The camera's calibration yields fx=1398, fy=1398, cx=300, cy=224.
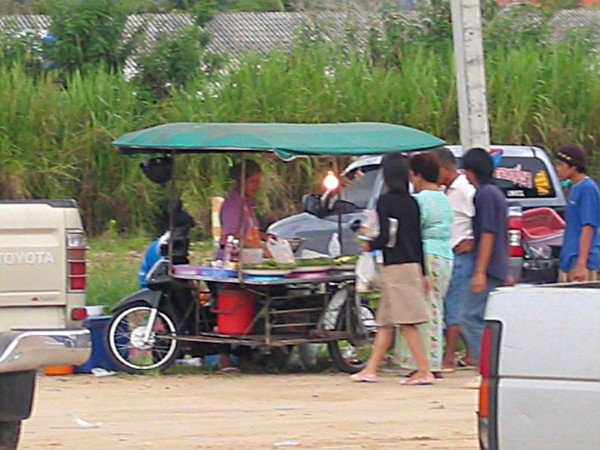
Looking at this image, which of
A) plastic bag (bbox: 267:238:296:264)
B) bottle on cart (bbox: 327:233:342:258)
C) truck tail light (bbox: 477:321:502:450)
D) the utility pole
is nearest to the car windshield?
bottle on cart (bbox: 327:233:342:258)

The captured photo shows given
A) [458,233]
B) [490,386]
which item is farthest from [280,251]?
[490,386]

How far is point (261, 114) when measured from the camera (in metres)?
20.0

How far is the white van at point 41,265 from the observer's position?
7895 millimetres

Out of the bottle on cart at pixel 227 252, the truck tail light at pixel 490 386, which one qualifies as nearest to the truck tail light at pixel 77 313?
the bottle on cart at pixel 227 252

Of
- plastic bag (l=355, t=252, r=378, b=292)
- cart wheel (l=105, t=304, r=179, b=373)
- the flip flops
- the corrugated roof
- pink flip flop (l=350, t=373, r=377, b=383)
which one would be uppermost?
the corrugated roof

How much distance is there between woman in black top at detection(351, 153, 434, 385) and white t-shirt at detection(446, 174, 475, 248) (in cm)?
83

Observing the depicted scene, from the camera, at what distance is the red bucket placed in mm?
11438

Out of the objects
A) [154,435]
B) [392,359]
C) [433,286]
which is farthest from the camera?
[392,359]

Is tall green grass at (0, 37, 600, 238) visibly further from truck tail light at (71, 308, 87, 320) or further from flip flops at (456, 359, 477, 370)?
truck tail light at (71, 308, 87, 320)

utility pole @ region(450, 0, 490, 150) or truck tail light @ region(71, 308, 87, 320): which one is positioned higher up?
utility pole @ region(450, 0, 490, 150)

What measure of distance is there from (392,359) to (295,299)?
101 cm

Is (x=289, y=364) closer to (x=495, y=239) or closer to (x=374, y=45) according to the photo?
(x=495, y=239)

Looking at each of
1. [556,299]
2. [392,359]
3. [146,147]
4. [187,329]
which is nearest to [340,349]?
[392,359]

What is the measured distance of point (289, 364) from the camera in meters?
12.2
